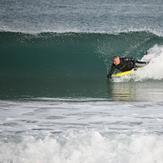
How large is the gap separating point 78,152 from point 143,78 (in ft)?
25.9

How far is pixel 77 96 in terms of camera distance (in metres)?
14.4

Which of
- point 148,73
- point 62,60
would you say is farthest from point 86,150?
point 62,60

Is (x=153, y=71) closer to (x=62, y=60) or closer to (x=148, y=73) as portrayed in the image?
(x=148, y=73)

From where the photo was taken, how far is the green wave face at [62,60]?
16.1m

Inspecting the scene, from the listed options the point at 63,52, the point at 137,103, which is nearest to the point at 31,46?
the point at 63,52

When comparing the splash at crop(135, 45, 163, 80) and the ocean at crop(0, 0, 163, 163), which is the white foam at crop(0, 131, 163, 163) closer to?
the ocean at crop(0, 0, 163, 163)

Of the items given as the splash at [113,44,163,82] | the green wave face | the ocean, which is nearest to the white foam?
the ocean

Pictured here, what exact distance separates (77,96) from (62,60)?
7.36m

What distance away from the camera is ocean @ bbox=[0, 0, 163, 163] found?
9.69 m

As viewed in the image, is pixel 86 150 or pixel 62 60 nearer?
pixel 86 150

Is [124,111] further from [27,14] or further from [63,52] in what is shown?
[27,14]

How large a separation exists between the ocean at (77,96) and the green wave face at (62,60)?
2cm

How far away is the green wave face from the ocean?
0.02 m

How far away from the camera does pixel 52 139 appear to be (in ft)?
33.3
